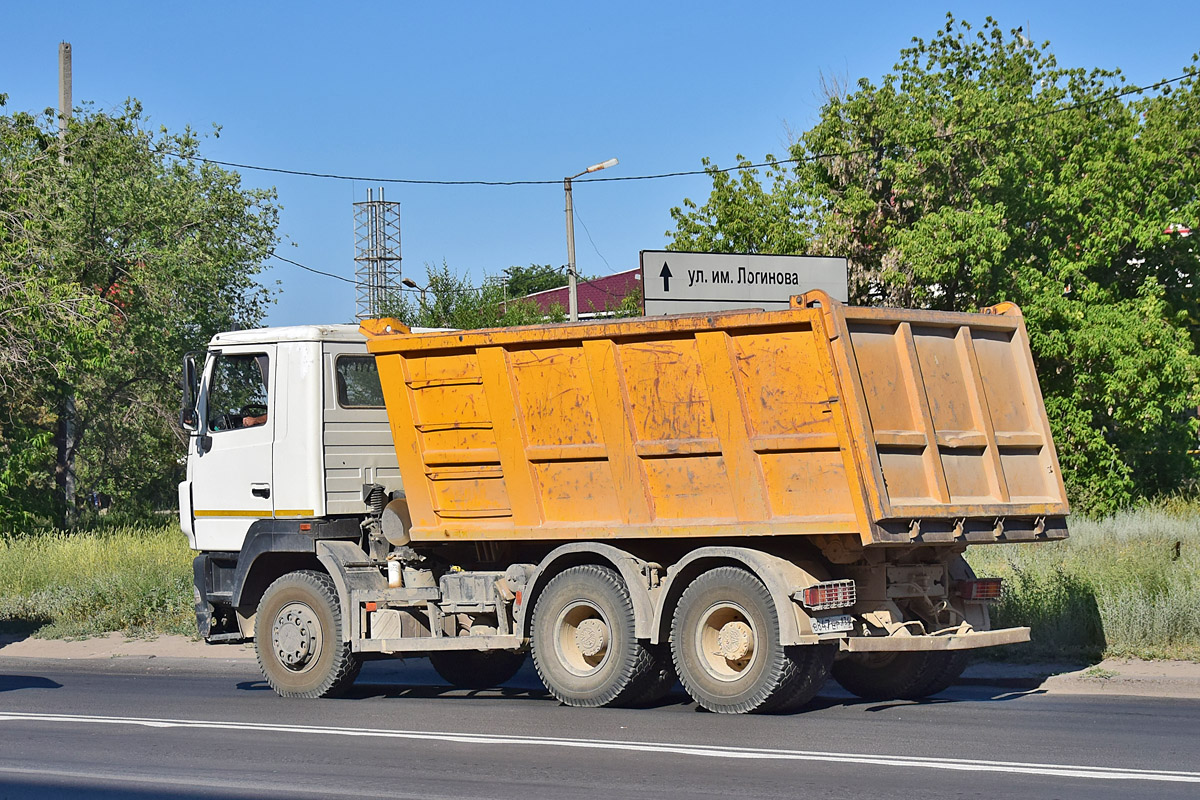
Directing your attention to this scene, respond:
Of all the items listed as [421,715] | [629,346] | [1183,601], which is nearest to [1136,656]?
[1183,601]

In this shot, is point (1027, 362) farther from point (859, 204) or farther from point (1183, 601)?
point (859, 204)

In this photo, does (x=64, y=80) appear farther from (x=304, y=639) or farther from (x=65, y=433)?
(x=304, y=639)

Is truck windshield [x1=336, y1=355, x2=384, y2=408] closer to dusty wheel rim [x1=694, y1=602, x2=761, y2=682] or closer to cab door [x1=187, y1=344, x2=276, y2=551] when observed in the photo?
cab door [x1=187, y1=344, x2=276, y2=551]

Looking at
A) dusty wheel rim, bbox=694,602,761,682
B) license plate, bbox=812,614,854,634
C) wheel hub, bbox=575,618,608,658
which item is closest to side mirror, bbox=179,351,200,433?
wheel hub, bbox=575,618,608,658

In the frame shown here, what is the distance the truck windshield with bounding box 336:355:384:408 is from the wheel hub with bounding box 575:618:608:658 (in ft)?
9.43

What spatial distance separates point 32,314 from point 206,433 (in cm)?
899

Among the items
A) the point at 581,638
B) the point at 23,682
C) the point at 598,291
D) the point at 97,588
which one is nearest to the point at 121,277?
the point at 97,588

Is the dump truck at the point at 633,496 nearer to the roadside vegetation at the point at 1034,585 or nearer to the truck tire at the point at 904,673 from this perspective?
the truck tire at the point at 904,673

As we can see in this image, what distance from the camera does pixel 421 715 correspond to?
1052 centimetres

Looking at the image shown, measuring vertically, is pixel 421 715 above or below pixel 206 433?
below

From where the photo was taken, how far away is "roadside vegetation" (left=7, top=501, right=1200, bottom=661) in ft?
39.3

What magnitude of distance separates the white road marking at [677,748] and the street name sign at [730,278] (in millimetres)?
5055

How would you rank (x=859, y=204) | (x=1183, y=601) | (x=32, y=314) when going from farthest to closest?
(x=859, y=204) < (x=32, y=314) < (x=1183, y=601)

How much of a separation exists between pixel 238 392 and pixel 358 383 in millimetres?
1141
